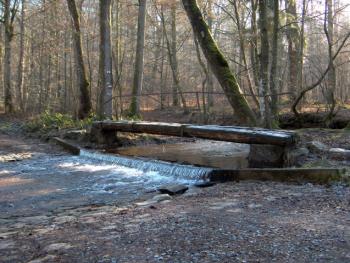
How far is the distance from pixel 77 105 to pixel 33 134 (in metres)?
3.03

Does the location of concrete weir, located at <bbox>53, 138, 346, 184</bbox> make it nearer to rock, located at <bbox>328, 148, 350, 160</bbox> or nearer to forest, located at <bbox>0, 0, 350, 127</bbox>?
rock, located at <bbox>328, 148, 350, 160</bbox>

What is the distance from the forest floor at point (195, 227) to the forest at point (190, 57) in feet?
14.5

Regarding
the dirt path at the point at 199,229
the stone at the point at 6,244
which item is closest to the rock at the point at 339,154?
the dirt path at the point at 199,229

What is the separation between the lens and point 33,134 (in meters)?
17.6

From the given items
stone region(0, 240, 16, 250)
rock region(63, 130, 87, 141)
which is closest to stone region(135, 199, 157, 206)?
stone region(0, 240, 16, 250)

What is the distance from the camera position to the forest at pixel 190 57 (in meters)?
13.3

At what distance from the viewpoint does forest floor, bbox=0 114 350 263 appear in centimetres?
439

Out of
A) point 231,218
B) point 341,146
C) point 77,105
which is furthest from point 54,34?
point 231,218

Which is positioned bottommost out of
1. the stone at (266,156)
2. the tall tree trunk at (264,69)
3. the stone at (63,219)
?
the stone at (63,219)

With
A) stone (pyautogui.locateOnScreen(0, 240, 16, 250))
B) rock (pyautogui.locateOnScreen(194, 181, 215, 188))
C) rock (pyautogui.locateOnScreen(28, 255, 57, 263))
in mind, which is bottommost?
stone (pyautogui.locateOnScreen(0, 240, 16, 250))

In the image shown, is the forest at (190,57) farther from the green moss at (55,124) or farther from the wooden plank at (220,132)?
the wooden plank at (220,132)

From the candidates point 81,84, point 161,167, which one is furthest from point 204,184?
point 81,84

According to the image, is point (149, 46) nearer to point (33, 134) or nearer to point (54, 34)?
point (54, 34)

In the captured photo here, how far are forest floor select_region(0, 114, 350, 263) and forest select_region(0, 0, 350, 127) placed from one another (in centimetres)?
443
